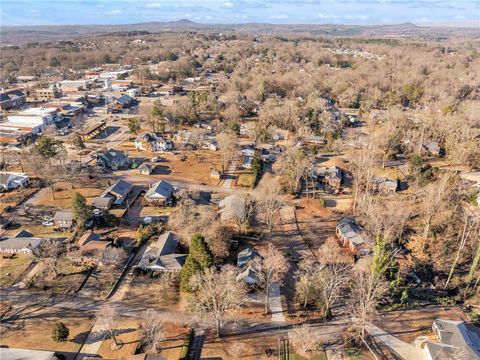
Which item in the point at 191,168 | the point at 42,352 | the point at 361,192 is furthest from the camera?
the point at 191,168

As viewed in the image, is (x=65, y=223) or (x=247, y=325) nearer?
(x=247, y=325)

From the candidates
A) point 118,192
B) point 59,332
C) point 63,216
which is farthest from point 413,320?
point 63,216

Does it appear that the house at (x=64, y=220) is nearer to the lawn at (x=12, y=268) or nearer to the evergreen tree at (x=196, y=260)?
the lawn at (x=12, y=268)

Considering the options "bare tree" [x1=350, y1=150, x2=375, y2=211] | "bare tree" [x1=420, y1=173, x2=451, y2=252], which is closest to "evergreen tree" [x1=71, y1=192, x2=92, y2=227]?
"bare tree" [x1=350, y1=150, x2=375, y2=211]

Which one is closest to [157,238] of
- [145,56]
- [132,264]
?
[132,264]

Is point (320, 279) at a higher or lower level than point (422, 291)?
higher

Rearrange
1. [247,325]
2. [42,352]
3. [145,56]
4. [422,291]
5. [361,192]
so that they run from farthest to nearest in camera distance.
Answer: [145,56], [361,192], [422,291], [247,325], [42,352]

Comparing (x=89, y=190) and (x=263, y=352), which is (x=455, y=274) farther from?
(x=89, y=190)

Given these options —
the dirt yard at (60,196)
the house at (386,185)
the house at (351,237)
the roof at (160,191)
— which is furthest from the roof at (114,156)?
the house at (386,185)

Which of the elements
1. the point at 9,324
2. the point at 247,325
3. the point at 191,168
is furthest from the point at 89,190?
the point at 247,325
